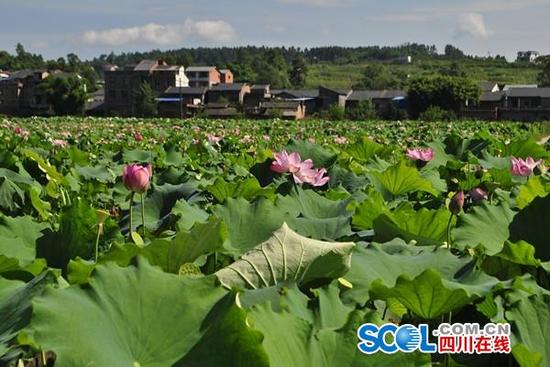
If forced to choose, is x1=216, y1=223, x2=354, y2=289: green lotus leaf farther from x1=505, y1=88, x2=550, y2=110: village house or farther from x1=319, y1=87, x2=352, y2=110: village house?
x1=319, y1=87, x2=352, y2=110: village house

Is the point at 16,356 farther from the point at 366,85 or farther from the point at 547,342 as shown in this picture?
the point at 366,85

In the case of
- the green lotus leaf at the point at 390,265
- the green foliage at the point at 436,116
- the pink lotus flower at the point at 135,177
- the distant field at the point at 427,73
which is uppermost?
the pink lotus flower at the point at 135,177

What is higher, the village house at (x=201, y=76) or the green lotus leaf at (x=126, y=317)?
the green lotus leaf at (x=126, y=317)

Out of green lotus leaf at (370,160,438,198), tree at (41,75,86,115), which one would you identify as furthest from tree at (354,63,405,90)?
green lotus leaf at (370,160,438,198)

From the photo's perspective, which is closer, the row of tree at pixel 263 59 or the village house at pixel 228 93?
the village house at pixel 228 93

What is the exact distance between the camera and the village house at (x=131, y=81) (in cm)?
6950

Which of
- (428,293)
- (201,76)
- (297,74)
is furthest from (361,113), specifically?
(297,74)

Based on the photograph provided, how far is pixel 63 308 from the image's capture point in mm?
828

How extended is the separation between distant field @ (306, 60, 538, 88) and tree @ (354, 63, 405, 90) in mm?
2522

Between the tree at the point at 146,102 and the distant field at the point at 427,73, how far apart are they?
43.5m

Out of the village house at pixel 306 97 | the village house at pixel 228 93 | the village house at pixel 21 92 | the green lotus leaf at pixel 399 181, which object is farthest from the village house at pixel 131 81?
the green lotus leaf at pixel 399 181

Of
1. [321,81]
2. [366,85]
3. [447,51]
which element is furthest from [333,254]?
[447,51]

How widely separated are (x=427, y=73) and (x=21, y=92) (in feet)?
201

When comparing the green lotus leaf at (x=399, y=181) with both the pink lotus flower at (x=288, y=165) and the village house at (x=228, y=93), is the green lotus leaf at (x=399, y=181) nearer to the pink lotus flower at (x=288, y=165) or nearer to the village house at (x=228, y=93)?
the pink lotus flower at (x=288, y=165)
